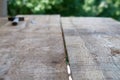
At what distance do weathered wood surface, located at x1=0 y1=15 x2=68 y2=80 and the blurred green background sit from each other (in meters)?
5.02

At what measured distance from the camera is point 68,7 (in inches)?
261

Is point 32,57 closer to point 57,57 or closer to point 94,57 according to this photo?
point 57,57

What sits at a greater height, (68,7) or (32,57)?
(32,57)

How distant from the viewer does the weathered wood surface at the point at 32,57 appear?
2.45 ft

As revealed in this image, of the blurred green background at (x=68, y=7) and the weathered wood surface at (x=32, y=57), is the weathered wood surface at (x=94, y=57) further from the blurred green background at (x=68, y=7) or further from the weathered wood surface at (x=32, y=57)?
the blurred green background at (x=68, y=7)

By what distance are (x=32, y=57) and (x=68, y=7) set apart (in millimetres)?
5745

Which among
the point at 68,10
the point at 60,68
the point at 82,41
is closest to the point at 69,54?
the point at 60,68

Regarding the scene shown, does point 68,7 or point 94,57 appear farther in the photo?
point 68,7

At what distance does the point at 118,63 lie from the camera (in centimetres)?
86

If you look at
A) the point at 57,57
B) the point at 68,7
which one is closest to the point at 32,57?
the point at 57,57

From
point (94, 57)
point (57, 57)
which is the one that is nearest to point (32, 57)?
point (57, 57)

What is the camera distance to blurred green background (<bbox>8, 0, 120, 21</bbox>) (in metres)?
6.33

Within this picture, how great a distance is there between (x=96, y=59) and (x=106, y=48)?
19cm

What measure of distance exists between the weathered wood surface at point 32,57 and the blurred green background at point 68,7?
5.02 metres
